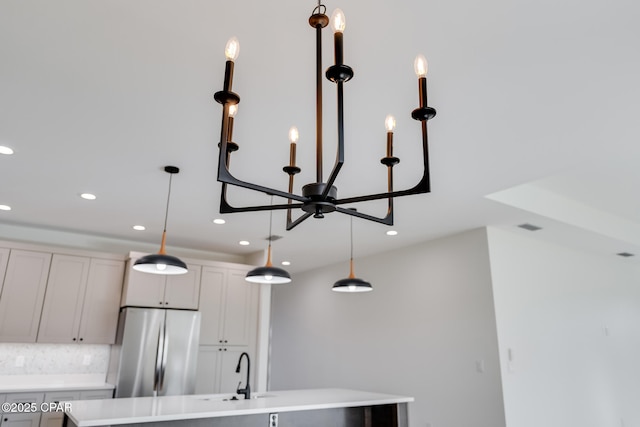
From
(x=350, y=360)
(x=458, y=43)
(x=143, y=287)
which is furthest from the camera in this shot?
(x=350, y=360)

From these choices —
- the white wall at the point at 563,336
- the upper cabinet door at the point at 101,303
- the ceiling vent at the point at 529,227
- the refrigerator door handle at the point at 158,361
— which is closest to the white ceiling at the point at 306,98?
the ceiling vent at the point at 529,227

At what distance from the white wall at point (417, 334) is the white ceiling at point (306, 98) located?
39.8 inches

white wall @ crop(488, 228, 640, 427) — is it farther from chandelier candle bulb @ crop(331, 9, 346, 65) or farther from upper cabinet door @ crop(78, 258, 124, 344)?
upper cabinet door @ crop(78, 258, 124, 344)

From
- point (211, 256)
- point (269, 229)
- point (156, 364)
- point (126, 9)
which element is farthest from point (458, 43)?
point (211, 256)

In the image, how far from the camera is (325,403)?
3.59m

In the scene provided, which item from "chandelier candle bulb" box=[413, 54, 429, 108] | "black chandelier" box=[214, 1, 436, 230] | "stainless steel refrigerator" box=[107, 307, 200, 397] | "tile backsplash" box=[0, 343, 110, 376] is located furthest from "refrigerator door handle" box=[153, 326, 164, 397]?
"chandelier candle bulb" box=[413, 54, 429, 108]

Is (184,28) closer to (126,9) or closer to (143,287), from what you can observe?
(126,9)

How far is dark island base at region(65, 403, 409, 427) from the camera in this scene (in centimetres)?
306

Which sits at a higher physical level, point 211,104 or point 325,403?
point 211,104

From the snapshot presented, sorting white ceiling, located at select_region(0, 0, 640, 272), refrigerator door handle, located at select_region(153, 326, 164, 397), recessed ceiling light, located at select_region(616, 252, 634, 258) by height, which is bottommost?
refrigerator door handle, located at select_region(153, 326, 164, 397)

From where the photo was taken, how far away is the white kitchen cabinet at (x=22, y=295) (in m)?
4.65

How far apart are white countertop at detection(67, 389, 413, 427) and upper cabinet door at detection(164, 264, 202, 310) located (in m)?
1.88

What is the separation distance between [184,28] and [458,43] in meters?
1.24

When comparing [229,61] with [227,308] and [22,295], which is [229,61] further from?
[227,308]
